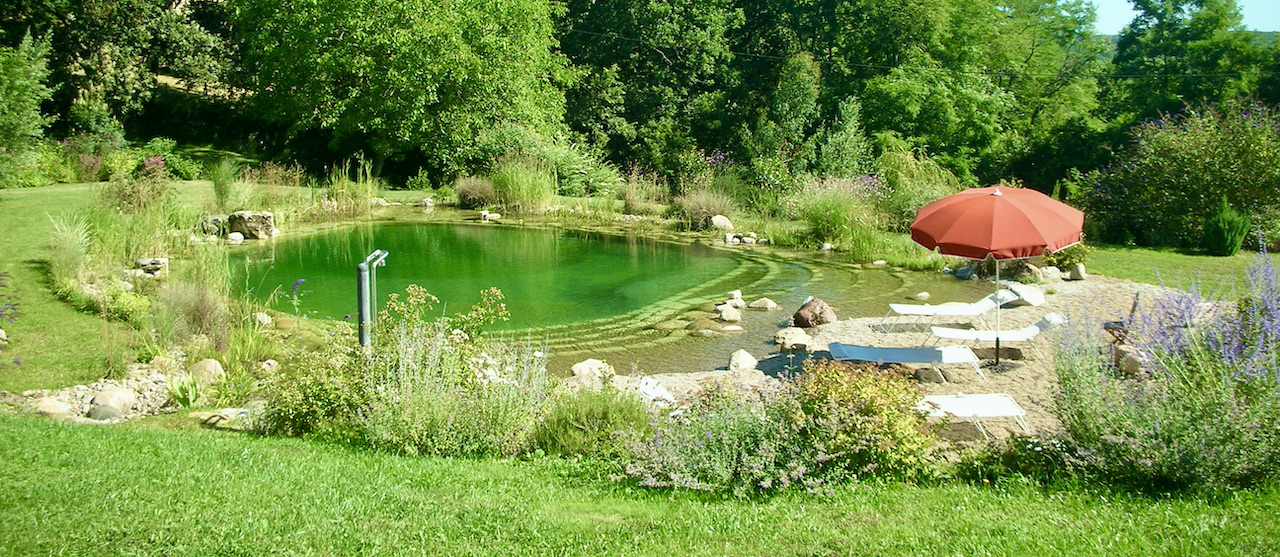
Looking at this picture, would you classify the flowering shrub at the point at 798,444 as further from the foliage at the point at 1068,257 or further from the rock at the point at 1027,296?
the foliage at the point at 1068,257

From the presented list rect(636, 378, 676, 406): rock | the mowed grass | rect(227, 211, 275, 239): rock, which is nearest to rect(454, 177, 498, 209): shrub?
rect(227, 211, 275, 239): rock

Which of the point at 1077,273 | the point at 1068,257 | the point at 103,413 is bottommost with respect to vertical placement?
the point at 103,413

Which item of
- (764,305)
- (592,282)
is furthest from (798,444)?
(592,282)

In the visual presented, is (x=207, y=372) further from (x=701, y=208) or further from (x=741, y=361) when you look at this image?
(x=701, y=208)

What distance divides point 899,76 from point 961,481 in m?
23.2

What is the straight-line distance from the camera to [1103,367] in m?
5.16

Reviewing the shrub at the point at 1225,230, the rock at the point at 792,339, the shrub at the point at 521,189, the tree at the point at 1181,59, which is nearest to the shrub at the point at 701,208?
the shrub at the point at 521,189

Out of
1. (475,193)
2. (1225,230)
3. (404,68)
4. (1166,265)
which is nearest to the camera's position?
(1166,265)

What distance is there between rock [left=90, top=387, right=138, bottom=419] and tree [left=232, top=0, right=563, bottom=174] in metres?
15.2

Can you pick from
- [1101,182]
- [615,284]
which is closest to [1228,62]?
[1101,182]

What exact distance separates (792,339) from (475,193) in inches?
487

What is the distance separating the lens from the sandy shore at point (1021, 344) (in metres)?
6.13

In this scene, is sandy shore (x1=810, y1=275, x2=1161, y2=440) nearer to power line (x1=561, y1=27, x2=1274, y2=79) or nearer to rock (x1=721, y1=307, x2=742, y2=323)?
rock (x1=721, y1=307, x2=742, y2=323)

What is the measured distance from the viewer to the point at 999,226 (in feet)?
24.2
